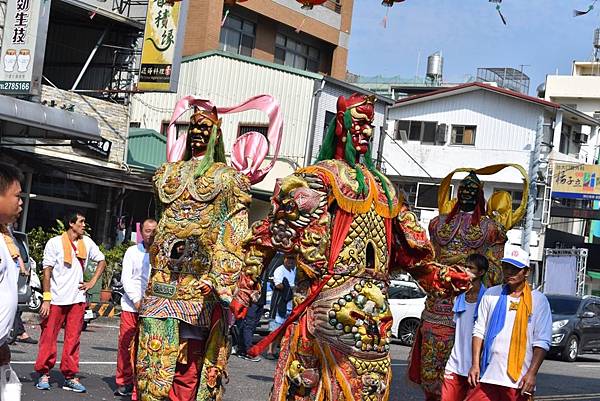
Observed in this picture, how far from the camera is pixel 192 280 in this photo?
838 centimetres

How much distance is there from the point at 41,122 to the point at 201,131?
1267 cm

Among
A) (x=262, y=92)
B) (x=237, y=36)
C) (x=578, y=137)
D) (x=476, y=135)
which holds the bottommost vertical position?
(x=262, y=92)

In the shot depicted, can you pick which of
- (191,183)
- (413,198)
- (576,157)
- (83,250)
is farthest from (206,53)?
(191,183)

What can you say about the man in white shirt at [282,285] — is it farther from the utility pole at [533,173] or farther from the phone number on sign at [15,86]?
the utility pole at [533,173]

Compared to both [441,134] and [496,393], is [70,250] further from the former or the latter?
[441,134]

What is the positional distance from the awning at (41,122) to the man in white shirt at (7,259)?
15126mm

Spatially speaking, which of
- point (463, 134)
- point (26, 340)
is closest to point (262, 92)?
point (463, 134)

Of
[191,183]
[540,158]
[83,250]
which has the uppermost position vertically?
[540,158]

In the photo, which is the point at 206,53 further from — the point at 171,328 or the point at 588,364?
the point at 171,328

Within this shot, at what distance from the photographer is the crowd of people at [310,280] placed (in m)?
6.40

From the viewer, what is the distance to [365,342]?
21.0ft

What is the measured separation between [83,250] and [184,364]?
3.28m

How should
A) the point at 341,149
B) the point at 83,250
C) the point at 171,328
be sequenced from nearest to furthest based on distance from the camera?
the point at 341,149
the point at 171,328
the point at 83,250

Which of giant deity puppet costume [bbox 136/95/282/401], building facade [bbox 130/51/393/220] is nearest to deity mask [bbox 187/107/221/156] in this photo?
giant deity puppet costume [bbox 136/95/282/401]
